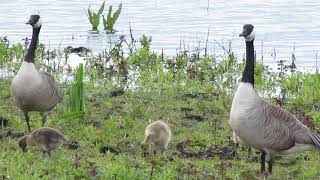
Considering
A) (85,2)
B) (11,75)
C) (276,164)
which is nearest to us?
(276,164)

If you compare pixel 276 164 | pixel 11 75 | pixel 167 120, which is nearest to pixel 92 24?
pixel 11 75

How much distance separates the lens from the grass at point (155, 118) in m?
8.40

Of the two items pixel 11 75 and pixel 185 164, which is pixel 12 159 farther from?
pixel 11 75

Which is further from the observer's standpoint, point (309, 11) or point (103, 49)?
point (309, 11)

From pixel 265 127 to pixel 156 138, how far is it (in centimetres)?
138

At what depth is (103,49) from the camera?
717 inches

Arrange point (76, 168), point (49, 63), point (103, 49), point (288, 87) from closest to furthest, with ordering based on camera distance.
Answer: point (76, 168) → point (288, 87) → point (49, 63) → point (103, 49)

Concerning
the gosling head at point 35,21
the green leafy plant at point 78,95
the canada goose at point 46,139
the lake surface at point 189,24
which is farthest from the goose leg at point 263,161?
the lake surface at point 189,24

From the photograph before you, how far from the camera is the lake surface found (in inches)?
730

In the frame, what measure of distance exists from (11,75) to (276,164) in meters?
6.75

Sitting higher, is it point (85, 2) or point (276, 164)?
point (85, 2)

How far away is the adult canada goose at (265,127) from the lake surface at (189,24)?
8.03 meters

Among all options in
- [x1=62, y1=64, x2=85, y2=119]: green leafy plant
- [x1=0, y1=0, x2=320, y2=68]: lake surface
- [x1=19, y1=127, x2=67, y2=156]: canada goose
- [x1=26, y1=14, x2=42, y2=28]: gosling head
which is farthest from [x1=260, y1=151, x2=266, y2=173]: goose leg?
[x1=0, y1=0, x2=320, y2=68]: lake surface

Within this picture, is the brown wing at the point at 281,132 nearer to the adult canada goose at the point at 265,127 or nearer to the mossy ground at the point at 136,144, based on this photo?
the adult canada goose at the point at 265,127
